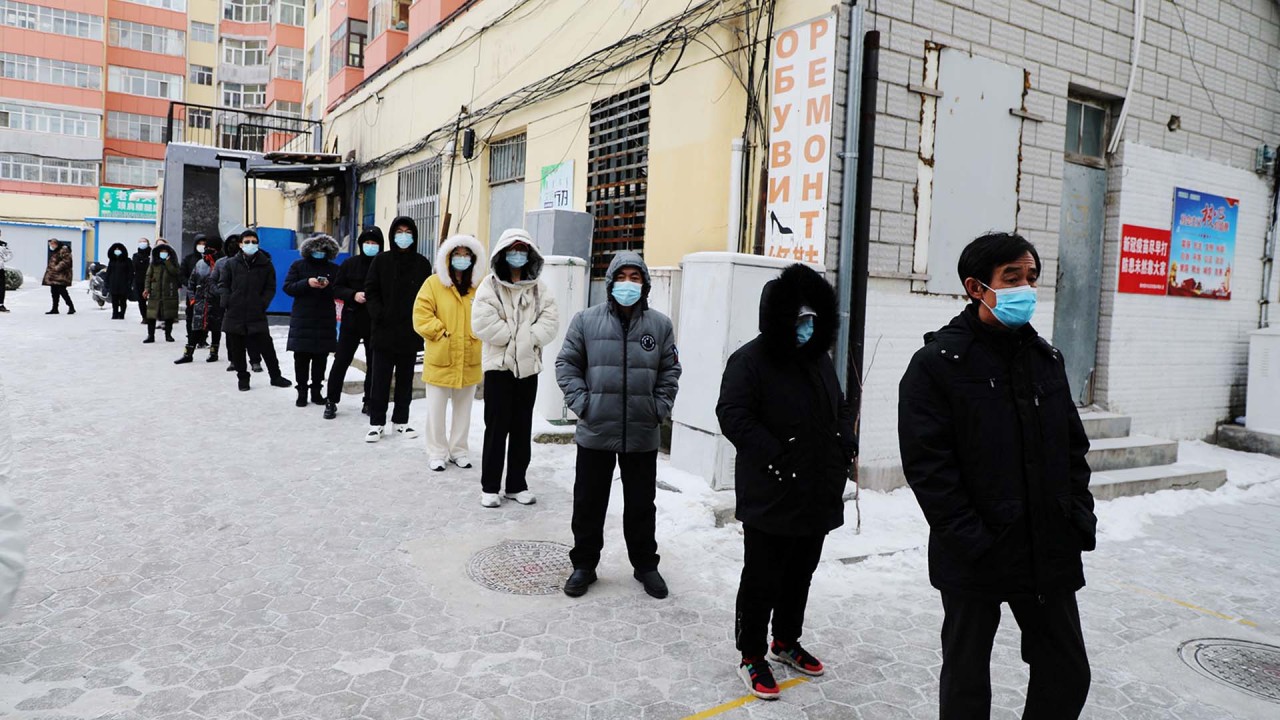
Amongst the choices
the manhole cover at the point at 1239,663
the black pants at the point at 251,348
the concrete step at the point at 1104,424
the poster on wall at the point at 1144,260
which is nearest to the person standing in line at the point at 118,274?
the black pants at the point at 251,348

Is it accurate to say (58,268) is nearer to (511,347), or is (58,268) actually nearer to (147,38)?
(511,347)

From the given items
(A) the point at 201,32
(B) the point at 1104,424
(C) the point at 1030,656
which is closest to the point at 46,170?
(A) the point at 201,32

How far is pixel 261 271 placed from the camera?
972cm

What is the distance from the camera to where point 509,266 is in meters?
5.57

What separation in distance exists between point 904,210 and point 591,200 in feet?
12.5

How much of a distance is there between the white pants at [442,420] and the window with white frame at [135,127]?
159 feet

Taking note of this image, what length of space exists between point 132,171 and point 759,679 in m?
54.3

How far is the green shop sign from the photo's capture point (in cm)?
4131

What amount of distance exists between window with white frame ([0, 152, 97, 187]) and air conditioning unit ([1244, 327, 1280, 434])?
5172cm

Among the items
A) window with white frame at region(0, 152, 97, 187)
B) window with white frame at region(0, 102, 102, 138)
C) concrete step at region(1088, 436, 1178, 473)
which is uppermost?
window with white frame at region(0, 102, 102, 138)

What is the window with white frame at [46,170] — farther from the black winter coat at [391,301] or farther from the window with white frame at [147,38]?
the black winter coat at [391,301]

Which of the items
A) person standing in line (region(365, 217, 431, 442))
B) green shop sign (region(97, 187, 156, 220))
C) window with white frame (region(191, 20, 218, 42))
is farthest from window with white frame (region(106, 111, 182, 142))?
person standing in line (region(365, 217, 431, 442))

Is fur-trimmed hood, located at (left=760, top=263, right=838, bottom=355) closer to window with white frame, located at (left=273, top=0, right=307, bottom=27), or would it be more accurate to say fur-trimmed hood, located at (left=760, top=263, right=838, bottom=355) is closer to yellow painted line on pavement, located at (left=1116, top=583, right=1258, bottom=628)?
yellow painted line on pavement, located at (left=1116, top=583, right=1258, bottom=628)

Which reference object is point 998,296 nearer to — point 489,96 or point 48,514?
point 48,514
